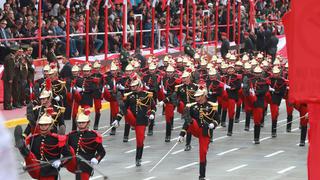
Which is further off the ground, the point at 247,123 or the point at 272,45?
the point at 272,45

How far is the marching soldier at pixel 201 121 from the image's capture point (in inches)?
773

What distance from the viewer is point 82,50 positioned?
115 ft

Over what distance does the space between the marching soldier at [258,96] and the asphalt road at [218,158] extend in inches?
17.6

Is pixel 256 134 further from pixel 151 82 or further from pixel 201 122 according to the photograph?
pixel 201 122

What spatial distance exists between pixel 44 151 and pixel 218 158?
7708 millimetres

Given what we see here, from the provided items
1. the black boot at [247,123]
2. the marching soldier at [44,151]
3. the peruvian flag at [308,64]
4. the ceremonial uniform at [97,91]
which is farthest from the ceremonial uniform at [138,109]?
the peruvian flag at [308,64]

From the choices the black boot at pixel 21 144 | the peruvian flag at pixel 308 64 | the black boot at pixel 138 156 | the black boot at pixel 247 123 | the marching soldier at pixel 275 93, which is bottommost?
the black boot at pixel 247 123

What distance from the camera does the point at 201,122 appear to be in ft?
66.1

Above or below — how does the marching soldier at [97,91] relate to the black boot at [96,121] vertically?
above

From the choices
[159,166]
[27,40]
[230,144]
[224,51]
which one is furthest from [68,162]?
[224,51]

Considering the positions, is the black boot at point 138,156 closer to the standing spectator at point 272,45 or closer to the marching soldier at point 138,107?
the marching soldier at point 138,107

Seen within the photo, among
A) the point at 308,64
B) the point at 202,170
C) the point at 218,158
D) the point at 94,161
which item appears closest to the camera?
the point at 308,64

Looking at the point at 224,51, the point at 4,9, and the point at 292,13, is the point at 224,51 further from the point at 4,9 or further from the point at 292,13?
the point at 292,13

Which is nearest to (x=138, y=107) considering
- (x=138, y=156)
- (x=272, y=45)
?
(x=138, y=156)
